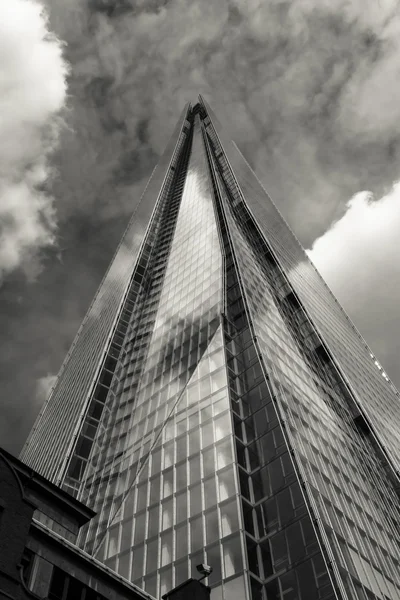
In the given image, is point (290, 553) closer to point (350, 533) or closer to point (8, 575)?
point (350, 533)

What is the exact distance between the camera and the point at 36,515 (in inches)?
1188

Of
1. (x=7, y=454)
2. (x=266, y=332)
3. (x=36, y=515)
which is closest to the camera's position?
(x=7, y=454)

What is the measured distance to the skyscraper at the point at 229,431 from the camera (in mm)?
38188

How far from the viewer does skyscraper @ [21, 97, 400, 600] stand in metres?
38.2

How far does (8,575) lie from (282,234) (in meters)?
124

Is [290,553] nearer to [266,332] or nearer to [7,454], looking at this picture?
[7,454]

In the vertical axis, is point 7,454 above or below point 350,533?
above

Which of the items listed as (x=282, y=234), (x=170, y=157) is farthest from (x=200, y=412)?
(x=170, y=157)

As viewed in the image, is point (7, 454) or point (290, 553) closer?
point (7, 454)

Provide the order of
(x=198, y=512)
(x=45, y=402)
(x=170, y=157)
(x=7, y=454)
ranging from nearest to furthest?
1. (x=7, y=454)
2. (x=198, y=512)
3. (x=45, y=402)
4. (x=170, y=157)


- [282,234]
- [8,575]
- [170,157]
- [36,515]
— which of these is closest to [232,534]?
[36,515]

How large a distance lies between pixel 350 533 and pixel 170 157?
487 ft

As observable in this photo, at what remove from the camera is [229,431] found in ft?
155

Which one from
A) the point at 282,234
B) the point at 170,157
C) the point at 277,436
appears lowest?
the point at 277,436
